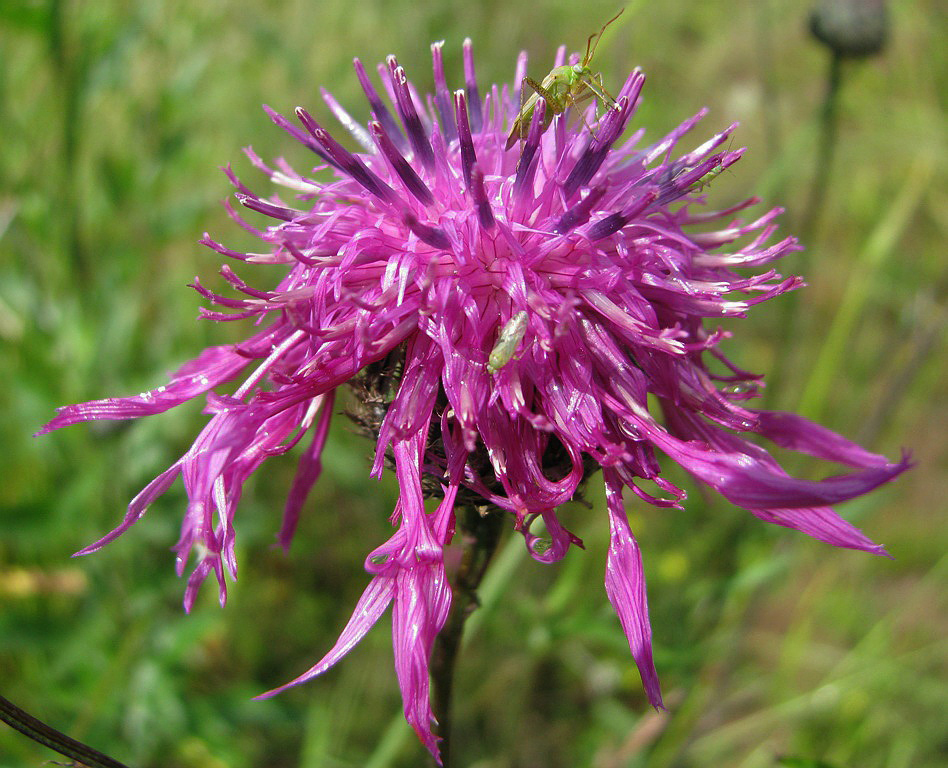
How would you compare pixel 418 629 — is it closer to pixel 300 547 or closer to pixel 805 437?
pixel 805 437

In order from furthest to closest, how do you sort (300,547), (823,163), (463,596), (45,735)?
(300,547), (823,163), (463,596), (45,735)

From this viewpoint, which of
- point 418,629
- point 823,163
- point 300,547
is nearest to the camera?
point 418,629

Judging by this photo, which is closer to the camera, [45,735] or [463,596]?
[45,735]

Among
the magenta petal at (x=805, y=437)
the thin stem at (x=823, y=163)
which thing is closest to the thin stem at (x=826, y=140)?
the thin stem at (x=823, y=163)

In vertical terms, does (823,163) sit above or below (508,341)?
above

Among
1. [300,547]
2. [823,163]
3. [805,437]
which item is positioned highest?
[823,163]

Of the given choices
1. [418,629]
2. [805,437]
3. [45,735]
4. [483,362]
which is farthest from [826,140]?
[45,735]
